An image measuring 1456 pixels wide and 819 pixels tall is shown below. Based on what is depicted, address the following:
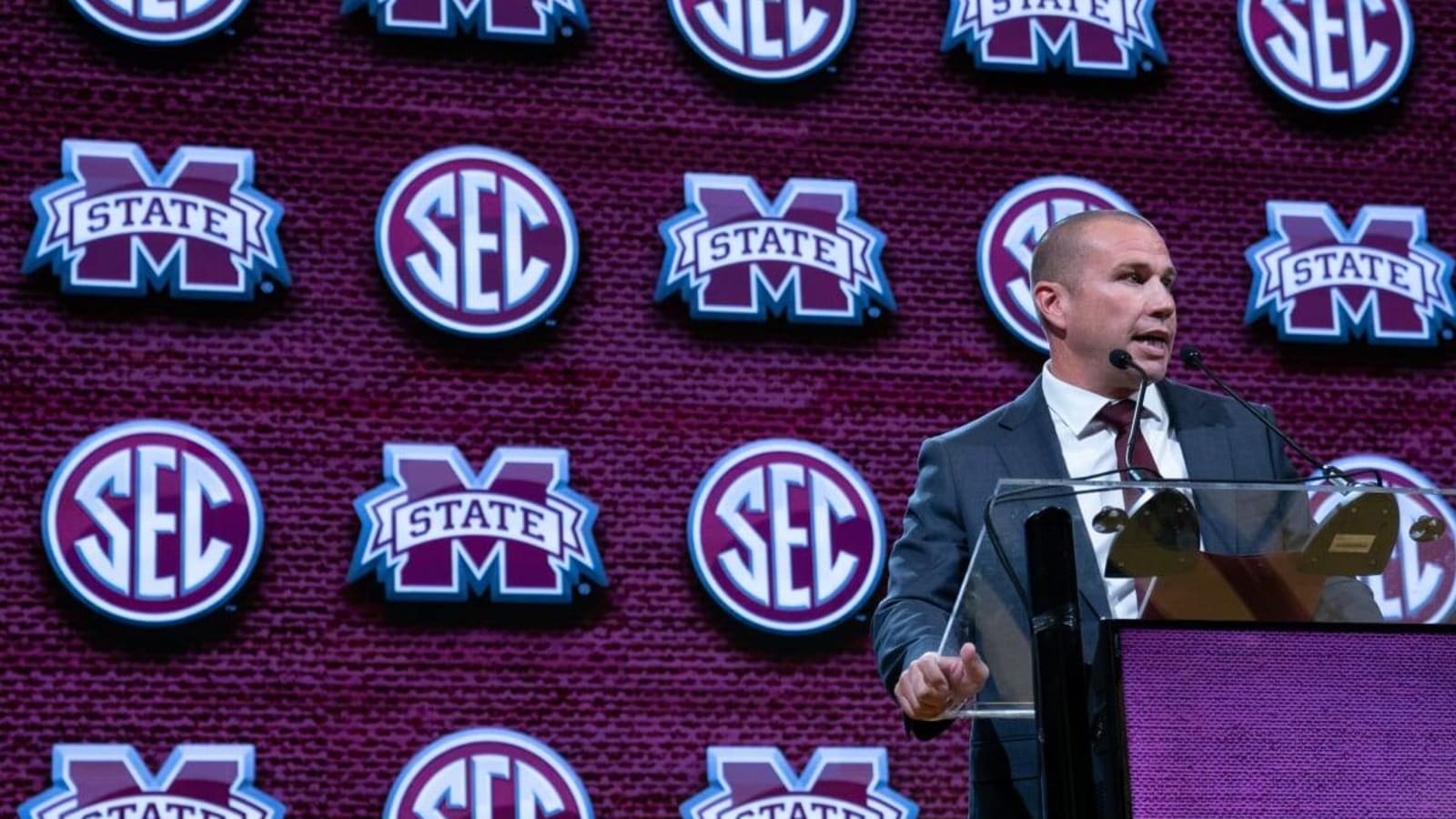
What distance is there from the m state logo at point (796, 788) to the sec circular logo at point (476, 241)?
5.45 ft

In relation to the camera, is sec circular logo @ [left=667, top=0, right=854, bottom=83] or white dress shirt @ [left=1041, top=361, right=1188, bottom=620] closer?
white dress shirt @ [left=1041, top=361, right=1188, bottom=620]

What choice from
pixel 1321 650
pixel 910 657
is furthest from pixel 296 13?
pixel 1321 650

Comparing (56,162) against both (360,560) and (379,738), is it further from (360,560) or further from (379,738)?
(379,738)

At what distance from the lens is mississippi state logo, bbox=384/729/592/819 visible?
21.5ft

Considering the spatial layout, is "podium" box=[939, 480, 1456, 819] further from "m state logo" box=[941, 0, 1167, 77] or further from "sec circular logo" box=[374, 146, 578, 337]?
"m state logo" box=[941, 0, 1167, 77]

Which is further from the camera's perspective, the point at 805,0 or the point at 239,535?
the point at 805,0

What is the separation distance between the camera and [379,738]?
6.61 metres

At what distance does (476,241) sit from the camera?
23.1ft

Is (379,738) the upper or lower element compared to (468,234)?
lower

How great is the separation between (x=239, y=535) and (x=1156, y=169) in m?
3.60

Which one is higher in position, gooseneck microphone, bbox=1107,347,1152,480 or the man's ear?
the man's ear

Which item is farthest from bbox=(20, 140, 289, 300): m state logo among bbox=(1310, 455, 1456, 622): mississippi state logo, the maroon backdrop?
bbox=(1310, 455, 1456, 622): mississippi state logo

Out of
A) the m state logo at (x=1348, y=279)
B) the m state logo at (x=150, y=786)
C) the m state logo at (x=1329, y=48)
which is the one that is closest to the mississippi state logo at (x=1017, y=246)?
the m state logo at (x=1348, y=279)

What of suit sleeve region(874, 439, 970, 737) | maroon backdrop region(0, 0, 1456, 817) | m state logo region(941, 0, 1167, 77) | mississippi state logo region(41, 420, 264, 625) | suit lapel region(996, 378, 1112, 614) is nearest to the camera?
suit sleeve region(874, 439, 970, 737)
